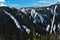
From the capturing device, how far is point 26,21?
3.98 metres

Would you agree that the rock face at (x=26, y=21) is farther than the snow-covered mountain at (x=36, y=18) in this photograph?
Result: No

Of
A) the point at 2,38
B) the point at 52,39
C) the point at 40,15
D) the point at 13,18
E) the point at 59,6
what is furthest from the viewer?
the point at 59,6

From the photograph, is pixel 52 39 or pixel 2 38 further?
pixel 52 39

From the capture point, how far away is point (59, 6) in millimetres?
4984

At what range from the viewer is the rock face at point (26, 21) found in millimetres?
3697

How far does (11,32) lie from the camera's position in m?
3.69

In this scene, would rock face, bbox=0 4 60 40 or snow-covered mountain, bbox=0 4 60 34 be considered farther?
snow-covered mountain, bbox=0 4 60 34

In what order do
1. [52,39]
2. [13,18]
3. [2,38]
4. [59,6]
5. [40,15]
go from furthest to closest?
[59,6]
[40,15]
[52,39]
[13,18]
[2,38]

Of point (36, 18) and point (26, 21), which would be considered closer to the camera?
point (26, 21)

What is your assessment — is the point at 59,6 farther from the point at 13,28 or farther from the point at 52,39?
the point at 13,28

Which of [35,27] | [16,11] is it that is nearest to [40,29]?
[35,27]

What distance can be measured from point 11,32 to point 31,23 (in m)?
0.44

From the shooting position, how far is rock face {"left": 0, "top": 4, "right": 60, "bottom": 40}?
3.70 m

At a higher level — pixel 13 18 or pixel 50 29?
pixel 13 18
